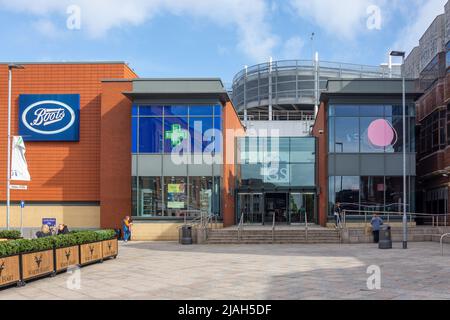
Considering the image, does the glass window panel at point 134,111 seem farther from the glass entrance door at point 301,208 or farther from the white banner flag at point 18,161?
the glass entrance door at point 301,208

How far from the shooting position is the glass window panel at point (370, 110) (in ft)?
104

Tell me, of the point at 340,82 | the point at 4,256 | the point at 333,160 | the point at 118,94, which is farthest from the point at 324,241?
the point at 4,256

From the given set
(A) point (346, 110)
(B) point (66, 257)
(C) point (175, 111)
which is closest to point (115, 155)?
(C) point (175, 111)

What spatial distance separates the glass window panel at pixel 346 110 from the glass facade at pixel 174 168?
274 inches

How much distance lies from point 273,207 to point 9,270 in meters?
26.0

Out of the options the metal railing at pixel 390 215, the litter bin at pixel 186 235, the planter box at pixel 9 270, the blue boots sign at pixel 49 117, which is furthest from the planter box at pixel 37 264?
the blue boots sign at pixel 49 117

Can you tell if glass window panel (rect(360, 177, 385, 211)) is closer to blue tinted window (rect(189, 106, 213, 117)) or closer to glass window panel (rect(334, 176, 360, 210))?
glass window panel (rect(334, 176, 360, 210))

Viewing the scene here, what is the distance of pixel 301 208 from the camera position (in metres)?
37.7

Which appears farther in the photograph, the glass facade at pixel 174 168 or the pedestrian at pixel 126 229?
the glass facade at pixel 174 168

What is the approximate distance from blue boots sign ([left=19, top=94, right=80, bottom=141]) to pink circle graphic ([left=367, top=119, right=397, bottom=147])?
1802 cm

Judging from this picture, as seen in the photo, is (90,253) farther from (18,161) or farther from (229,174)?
(229,174)

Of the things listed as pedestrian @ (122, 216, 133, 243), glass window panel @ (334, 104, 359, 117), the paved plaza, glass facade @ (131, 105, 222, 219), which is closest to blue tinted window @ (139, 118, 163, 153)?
glass facade @ (131, 105, 222, 219)
